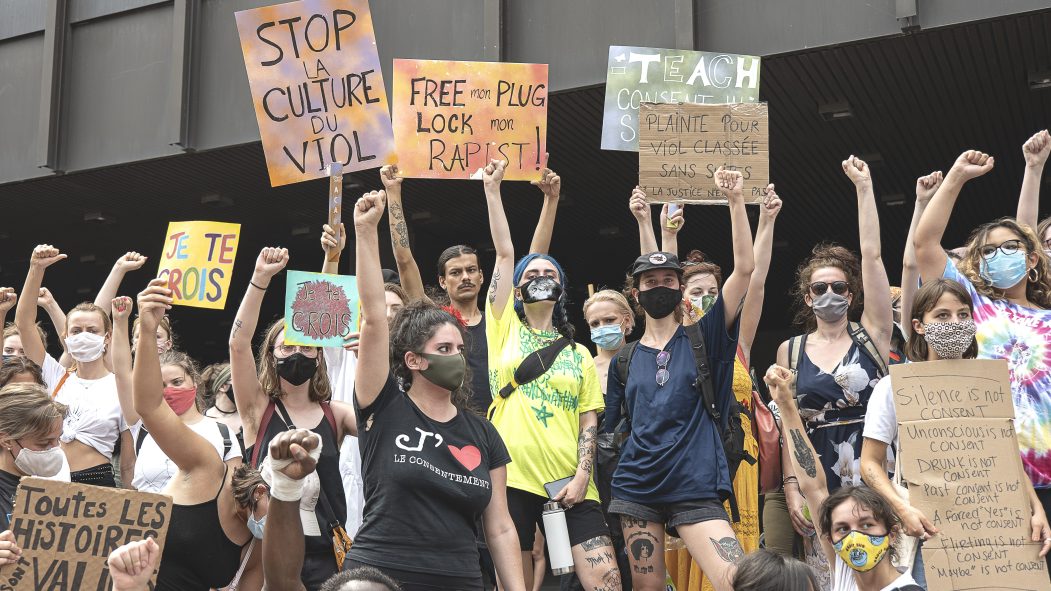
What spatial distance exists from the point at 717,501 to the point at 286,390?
2.09 metres

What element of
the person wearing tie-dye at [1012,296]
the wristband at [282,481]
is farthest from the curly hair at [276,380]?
the person wearing tie-dye at [1012,296]

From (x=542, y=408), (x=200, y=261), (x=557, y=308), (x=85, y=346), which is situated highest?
(x=200, y=261)

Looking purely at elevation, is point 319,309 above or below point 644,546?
above

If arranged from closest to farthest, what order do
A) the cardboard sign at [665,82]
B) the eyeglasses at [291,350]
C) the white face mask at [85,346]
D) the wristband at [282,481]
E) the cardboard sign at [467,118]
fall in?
1. the wristband at [282,481]
2. the eyeglasses at [291,350]
3. the white face mask at [85,346]
4. the cardboard sign at [467,118]
5. the cardboard sign at [665,82]

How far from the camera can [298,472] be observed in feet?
12.1

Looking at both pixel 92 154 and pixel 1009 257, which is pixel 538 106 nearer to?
pixel 1009 257

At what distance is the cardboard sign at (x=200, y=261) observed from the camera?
7406 millimetres

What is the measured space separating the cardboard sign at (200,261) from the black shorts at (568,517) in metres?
2.88

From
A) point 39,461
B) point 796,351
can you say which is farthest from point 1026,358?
point 39,461

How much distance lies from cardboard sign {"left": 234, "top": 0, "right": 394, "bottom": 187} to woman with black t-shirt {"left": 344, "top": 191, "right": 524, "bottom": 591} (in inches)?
89.5

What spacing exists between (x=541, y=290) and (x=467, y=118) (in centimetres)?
173

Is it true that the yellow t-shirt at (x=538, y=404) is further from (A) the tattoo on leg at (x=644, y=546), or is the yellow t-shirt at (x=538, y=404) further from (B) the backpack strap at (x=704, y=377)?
(B) the backpack strap at (x=704, y=377)

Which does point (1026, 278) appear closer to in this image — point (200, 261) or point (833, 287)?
point (833, 287)

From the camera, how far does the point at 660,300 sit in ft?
18.0
